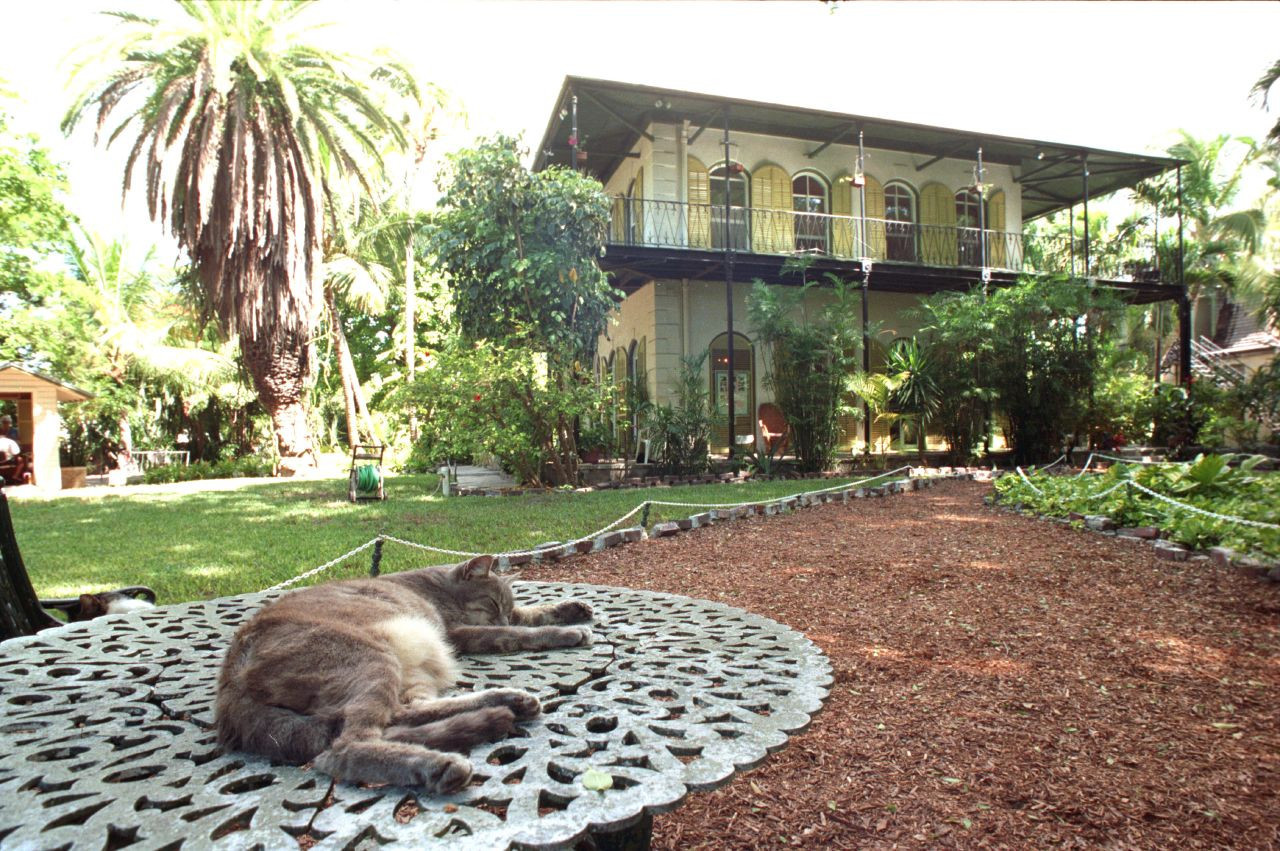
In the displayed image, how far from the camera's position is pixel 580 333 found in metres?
11.7

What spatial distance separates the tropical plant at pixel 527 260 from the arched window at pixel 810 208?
662 cm

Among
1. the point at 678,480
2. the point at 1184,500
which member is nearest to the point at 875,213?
the point at 678,480

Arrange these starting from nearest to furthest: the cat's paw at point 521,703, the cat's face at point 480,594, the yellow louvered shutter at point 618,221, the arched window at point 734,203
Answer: the cat's paw at point 521,703, the cat's face at point 480,594, the arched window at point 734,203, the yellow louvered shutter at point 618,221

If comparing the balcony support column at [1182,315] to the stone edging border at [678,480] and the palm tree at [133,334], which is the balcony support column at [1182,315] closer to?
the stone edging border at [678,480]

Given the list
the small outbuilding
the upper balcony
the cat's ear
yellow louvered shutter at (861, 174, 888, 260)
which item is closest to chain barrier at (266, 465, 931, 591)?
the cat's ear

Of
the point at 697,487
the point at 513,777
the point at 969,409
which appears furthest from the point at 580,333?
the point at 513,777

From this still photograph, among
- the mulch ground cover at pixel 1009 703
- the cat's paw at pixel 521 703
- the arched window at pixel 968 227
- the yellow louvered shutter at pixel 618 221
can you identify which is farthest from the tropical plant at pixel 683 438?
the cat's paw at pixel 521 703

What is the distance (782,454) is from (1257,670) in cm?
1036

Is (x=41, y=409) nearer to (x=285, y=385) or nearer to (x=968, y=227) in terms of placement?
(x=285, y=385)

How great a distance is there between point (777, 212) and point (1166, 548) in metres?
11.4

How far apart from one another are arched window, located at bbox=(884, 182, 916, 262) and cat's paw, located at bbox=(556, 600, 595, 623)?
1648cm

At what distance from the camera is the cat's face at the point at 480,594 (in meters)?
2.51

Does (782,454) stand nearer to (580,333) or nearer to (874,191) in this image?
(580,333)

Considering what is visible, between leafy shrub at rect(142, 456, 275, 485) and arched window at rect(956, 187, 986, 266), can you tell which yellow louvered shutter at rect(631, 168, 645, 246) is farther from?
leafy shrub at rect(142, 456, 275, 485)
